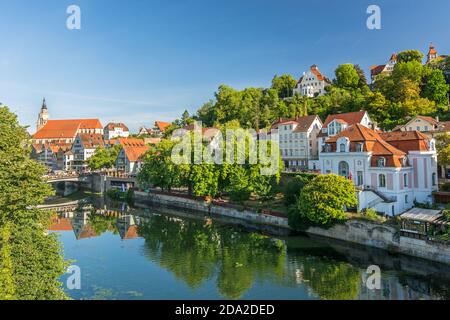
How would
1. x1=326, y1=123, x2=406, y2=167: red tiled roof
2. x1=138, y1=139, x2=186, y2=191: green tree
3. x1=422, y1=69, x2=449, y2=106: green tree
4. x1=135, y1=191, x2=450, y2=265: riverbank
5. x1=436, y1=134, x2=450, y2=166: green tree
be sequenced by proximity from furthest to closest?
x1=422, y1=69, x2=449, y2=106: green tree, x1=138, y1=139, x2=186, y2=191: green tree, x1=436, y1=134, x2=450, y2=166: green tree, x1=326, y1=123, x2=406, y2=167: red tiled roof, x1=135, y1=191, x2=450, y2=265: riverbank

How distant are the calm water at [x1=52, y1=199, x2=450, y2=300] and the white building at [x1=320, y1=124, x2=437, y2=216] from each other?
6882 mm

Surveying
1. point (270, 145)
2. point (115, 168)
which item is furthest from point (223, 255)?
point (115, 168)

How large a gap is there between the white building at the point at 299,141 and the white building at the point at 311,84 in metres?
31.5

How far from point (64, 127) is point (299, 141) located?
100m

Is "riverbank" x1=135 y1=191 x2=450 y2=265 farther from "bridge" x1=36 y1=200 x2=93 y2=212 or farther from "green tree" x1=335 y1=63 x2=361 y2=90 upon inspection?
"green tree" x1=335 y1=63 x2=361 y2=90

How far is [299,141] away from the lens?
191 feet

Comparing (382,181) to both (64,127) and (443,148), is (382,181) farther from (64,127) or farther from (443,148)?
(64,127)

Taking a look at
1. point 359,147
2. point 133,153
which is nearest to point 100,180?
point 133,153

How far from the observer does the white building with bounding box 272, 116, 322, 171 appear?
5741 cm

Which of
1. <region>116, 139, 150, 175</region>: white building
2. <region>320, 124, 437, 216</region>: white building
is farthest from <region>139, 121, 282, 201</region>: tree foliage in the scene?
<region>116, 139, 150, 175</region>: white building

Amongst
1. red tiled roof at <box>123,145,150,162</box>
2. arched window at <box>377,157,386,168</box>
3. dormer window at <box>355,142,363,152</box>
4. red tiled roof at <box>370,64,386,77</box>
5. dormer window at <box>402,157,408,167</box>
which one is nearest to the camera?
arched window at <box>377,157,386,168</box>
